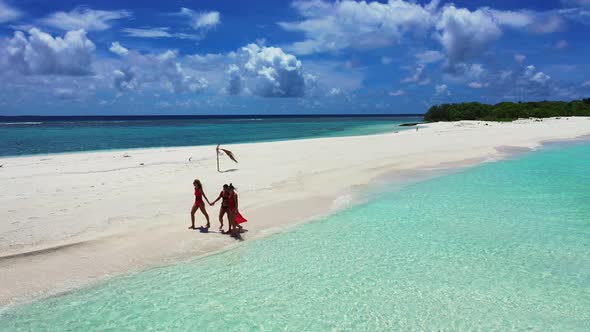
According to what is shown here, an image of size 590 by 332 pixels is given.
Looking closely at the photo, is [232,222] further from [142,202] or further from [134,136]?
[134,136]

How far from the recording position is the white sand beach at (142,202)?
10.6m

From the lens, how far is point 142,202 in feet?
51.3

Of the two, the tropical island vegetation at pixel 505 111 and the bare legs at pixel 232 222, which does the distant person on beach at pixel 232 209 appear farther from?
the tropical island vegetation at pixel 505 111

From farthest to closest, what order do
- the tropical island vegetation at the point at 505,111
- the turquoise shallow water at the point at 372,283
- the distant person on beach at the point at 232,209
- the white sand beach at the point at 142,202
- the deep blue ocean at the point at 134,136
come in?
the tropical island vegetation at the point at 505,111, the deep blue ocean at the point at 134,136, the distant person on beach at the point at 232,209, the white sand beach at the point at 142,202, the turquoise shallow water at the point at 372,283

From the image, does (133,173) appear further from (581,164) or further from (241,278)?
(581,164)

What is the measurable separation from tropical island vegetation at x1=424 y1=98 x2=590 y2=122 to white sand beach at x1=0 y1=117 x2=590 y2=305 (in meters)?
65.9

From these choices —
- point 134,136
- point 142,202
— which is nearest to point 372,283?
point 142,202

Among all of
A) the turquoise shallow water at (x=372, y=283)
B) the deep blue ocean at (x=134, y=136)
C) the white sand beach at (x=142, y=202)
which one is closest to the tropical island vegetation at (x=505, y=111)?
the deep blue ocean at (x=134, y=136)

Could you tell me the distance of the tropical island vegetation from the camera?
296ft

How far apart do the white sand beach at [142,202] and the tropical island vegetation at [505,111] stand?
2593 inches

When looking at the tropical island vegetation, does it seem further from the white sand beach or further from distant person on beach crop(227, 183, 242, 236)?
distant person on beach crop(227, 183, 242, 236)

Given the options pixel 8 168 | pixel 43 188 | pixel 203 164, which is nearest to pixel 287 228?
pixel 43 188

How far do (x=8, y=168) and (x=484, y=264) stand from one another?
87.0 feet

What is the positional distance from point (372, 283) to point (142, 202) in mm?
9603
